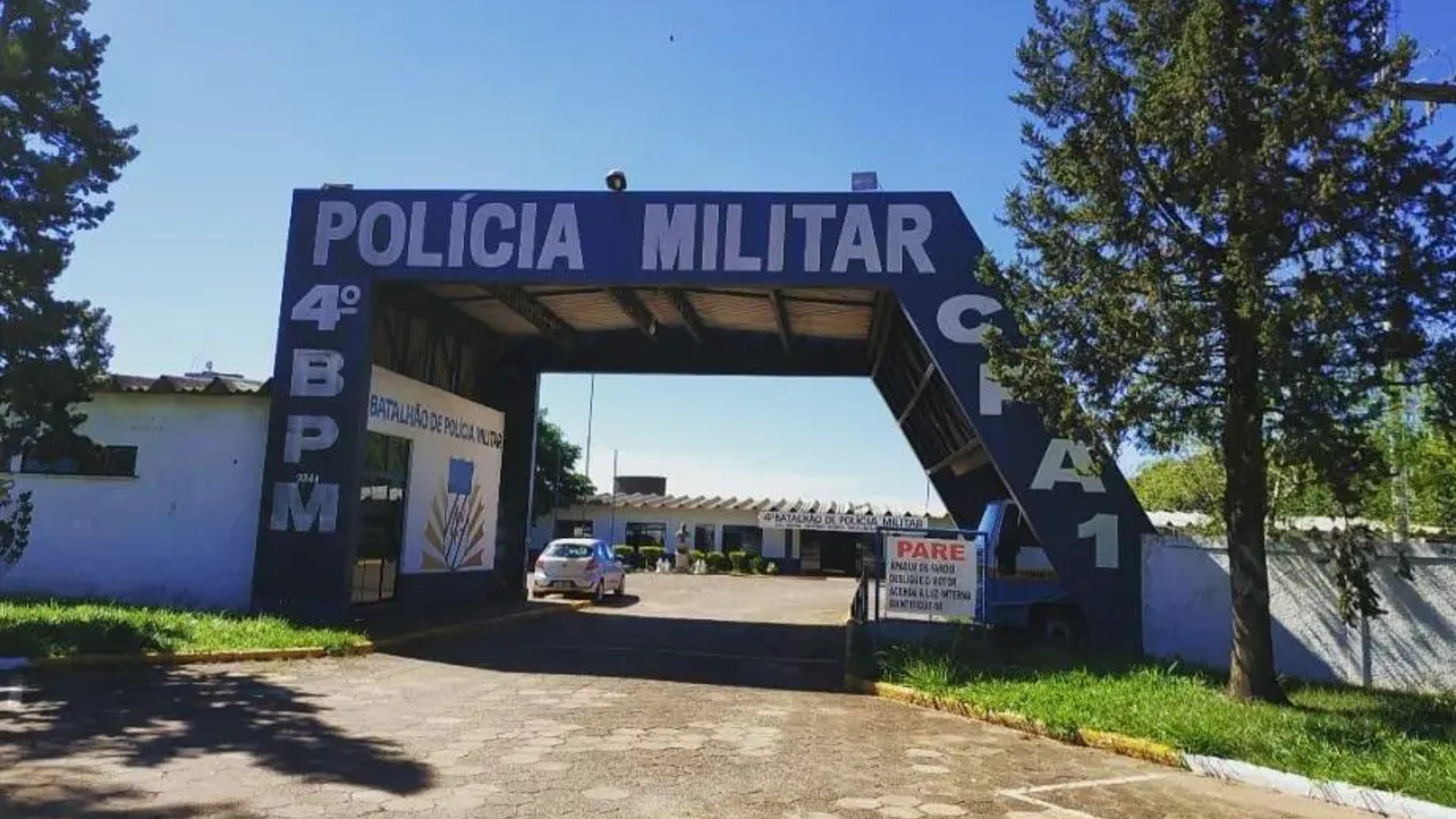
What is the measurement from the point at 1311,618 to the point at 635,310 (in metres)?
12.4

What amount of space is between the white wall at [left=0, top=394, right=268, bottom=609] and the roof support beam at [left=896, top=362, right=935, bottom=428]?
1110 centimetres

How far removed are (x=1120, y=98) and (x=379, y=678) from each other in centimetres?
1037

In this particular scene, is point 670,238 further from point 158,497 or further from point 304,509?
point 158,497

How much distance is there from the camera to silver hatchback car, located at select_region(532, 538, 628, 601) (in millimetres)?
25969

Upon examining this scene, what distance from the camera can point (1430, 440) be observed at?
21203 mm

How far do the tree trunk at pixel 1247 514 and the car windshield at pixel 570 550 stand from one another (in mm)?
17609

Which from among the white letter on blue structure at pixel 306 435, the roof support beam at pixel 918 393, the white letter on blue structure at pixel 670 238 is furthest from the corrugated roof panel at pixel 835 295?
the white letter on blue structure at pixel 306 435

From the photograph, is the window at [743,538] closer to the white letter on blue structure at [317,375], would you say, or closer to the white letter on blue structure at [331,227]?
the white letter on blue structure at [317,375]

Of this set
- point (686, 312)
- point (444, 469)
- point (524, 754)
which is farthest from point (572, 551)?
point (524, 754)

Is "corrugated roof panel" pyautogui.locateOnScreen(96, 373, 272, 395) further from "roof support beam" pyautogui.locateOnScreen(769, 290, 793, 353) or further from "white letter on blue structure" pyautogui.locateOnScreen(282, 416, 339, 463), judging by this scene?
"roof support beam" pyautogui.locateOnScreen(769, 290, 793, 353)

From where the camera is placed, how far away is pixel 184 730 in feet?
28.4

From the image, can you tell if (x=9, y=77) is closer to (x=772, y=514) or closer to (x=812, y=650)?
(x=812, y=650)

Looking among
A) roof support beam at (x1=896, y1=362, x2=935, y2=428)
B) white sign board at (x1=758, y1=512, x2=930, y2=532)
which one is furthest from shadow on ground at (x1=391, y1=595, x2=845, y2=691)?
white sign board at (x1=758, y1=512, x2=930, y2=532)

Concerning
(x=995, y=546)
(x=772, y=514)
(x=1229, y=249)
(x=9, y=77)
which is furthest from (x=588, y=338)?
(x=772, y=514)
